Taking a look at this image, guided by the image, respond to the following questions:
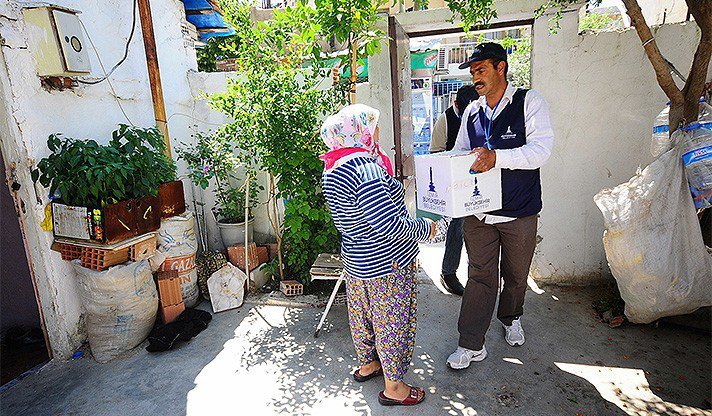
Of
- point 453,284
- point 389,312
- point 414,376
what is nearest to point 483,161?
point 389,312

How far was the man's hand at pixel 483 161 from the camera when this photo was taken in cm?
233

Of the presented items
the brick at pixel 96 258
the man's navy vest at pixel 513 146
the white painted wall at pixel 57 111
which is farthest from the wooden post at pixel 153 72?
the man's navy vest at pixel 513 146

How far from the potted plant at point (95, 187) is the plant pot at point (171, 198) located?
0.93ft

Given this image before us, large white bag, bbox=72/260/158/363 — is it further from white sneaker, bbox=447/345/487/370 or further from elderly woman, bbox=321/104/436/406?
white sneaker, bbox=447/345/487/370

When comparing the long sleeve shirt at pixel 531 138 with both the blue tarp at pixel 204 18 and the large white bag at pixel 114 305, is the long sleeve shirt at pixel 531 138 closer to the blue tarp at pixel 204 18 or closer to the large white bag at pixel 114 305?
the large white bag at pixel 114 305

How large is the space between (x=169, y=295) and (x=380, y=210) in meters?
2.44

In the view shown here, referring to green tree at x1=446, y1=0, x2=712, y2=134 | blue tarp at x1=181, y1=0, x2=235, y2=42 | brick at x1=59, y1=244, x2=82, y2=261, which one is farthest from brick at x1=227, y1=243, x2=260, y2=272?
green tree at x1=446, y1=0, x2=712, y2=134

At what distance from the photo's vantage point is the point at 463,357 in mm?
2910

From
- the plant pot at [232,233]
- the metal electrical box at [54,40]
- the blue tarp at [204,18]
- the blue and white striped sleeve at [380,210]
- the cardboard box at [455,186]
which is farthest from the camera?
the blue tarp at [204,18]

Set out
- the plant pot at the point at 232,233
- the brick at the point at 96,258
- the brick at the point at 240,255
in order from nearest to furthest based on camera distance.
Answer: the brick at the point at 96,258 → the brick at the point at 240,255 → the plant pot at the point at 232,233

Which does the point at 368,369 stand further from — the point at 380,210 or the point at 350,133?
the point at 350,133

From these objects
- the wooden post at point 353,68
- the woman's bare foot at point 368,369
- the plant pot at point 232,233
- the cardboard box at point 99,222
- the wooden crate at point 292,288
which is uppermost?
the wooden post at point 353,68

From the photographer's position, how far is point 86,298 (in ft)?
10.6

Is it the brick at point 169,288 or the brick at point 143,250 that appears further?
the brick at point 169,288
